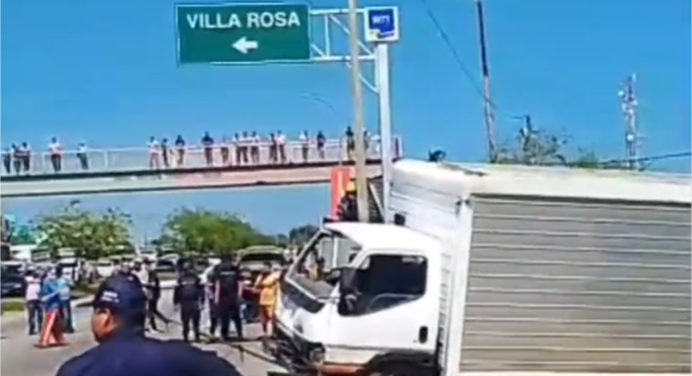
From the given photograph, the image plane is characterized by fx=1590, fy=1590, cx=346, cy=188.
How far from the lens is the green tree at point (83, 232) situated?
106438mm

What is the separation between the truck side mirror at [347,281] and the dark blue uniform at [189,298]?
32.5 feet

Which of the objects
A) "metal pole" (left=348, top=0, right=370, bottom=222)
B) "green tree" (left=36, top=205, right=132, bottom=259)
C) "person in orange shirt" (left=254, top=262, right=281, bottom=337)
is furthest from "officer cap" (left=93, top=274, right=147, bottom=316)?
"green tree" (left=36, top=205, right=132, bottom=259)

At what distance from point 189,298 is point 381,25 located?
206 inches

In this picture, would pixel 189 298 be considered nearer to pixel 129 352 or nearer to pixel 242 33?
pixel 242 33

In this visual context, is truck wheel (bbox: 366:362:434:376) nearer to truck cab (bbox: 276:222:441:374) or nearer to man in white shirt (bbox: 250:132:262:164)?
truck cab (bbox: 276:222:441:374)

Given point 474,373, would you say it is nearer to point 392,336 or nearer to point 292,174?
point 392,336

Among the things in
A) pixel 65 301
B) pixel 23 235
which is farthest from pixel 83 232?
pixel 65 301

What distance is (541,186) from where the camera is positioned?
13.6 m

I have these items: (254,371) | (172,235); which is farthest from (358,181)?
(172,235)

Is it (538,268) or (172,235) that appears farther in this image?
(172,235)

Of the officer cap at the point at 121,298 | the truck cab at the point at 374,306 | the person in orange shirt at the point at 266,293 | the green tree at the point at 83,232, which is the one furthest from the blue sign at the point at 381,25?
the green tree at the point at 83,232

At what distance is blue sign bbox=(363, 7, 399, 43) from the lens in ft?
80.9

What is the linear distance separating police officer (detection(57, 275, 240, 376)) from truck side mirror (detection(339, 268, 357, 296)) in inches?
393

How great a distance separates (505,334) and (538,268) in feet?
2.07
